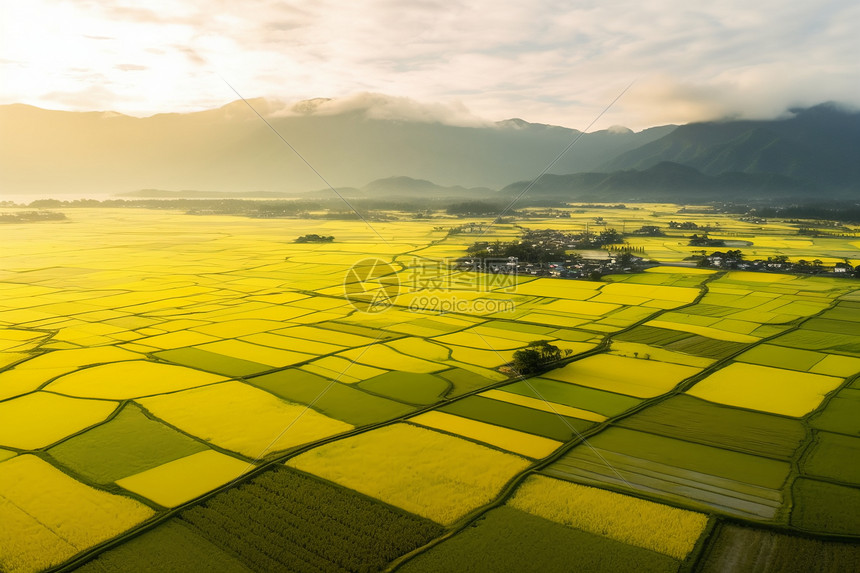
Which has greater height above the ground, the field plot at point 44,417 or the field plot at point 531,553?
the field plot at point 44,417

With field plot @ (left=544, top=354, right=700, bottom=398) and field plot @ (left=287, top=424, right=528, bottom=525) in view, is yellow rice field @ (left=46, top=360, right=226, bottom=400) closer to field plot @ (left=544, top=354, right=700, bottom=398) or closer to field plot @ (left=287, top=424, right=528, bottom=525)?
field plot @ (left=287, top=424, right=528, bottom=525)

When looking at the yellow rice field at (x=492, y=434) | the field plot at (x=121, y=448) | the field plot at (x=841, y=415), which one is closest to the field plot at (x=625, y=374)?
the field plot at (x=841, y=415)

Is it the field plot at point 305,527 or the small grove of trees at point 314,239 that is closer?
the field plot at point 305,527

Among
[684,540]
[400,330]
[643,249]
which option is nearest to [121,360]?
[400,330]

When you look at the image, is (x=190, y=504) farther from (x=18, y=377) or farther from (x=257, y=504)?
(x=18, y=377)

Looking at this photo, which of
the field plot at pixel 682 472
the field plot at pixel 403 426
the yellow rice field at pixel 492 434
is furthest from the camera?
the yellow rice field at pixel 492 434

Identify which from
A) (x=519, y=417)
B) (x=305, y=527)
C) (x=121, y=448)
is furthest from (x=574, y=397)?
(x=121, y=448)

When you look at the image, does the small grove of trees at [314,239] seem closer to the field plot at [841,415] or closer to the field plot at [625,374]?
the field plot at [625,374]
